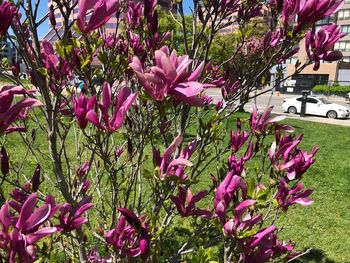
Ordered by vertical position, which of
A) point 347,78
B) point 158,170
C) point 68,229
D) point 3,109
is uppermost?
point 3,109

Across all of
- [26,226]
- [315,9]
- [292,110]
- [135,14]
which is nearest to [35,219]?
[26,226]

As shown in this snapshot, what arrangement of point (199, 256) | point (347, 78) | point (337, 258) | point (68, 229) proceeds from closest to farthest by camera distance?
1. point (68, 229)
2. point (199, 256)
3. point (337, 258)
4. point (347, 78)

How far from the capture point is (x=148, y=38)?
2082 mm

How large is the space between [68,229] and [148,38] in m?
1.23

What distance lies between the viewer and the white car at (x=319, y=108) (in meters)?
17.8

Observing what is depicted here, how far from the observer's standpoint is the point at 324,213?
5285mm

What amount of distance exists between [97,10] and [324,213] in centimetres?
499

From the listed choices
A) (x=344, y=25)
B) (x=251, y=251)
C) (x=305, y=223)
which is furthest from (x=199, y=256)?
(x=344, y=25)

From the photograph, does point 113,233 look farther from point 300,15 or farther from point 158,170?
point 300,15

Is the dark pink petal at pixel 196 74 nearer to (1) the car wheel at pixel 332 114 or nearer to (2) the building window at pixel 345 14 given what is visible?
(1) the car wheel at pixel 332 114

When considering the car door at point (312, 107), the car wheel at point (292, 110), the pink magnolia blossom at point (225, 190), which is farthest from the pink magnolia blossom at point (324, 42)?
the car wheel at point (292, 110)

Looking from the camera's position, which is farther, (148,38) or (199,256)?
(148,38)

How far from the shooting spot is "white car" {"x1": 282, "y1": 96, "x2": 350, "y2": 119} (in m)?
17.8

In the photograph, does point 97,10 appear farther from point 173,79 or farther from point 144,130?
point 144,130
